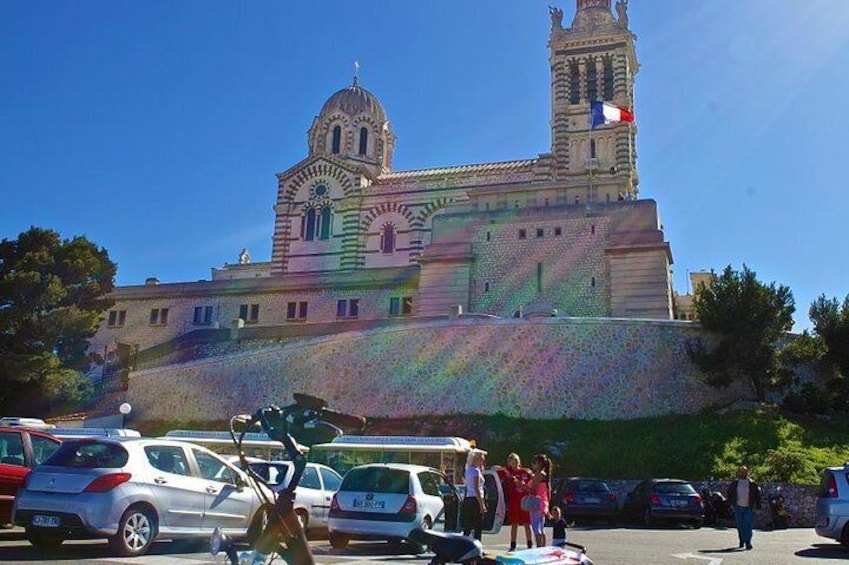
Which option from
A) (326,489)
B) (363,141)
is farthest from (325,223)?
(326,489)

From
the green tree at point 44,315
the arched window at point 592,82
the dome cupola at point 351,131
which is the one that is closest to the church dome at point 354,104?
the dome cupola at point 351,131

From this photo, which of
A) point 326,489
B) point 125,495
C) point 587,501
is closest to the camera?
point 125,495

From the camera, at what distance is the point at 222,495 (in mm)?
9836

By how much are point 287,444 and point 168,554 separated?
5562mm

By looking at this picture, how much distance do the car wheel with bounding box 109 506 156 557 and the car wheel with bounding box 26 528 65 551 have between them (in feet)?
2.53

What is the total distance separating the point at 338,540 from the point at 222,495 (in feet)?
7.01

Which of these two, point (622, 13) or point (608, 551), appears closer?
point (608, 551)

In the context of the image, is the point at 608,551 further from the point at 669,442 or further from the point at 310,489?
the point at 669,442

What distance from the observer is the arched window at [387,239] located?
47.4 m

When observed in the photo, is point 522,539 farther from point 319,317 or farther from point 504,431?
point 319,317

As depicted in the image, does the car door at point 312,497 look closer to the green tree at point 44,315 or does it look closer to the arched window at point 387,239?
the green tree at point 44,315

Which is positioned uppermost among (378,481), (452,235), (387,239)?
(387,239)

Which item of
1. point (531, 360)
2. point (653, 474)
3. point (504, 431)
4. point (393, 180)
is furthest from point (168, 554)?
point (393, 180)

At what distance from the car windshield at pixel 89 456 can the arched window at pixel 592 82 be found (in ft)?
144
